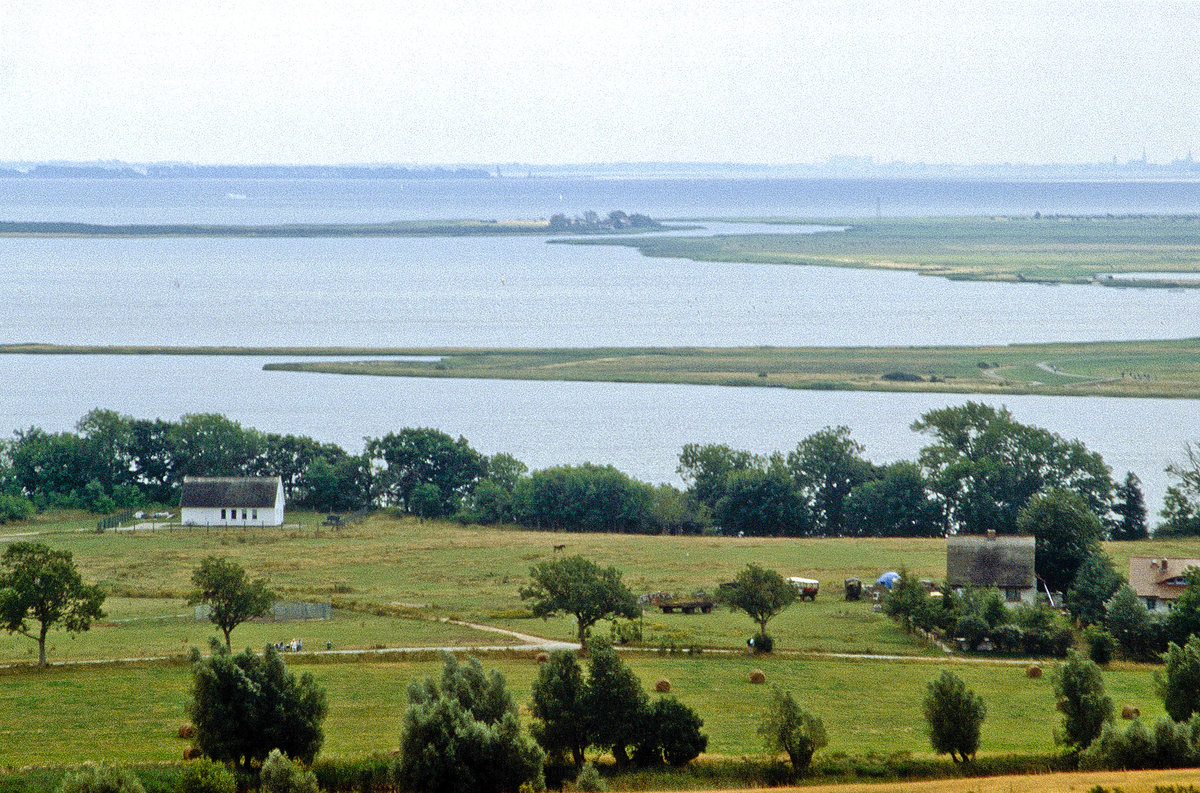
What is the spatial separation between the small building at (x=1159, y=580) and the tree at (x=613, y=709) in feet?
68.8

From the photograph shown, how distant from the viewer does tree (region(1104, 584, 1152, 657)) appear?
37.6m

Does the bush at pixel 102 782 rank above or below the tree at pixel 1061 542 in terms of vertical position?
below

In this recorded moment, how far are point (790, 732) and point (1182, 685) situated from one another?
8.12 meters

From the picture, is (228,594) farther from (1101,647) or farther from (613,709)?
(1101,647)

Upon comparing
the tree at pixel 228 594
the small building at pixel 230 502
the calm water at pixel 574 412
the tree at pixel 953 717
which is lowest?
the tree at pixel 953 717

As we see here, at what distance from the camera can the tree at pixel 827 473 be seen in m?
63.2

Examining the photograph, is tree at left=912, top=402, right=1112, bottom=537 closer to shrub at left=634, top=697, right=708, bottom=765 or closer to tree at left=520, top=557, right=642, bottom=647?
tree at left=520, top=557, right=642, bottom=647

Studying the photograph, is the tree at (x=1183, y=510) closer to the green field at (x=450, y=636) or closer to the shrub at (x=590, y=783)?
the green field at (x=450, y=636)

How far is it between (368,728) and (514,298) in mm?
127299

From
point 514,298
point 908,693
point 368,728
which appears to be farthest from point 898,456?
point 514,298

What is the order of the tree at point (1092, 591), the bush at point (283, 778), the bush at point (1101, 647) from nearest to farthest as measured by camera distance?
the bush at point (283, 778) < the bush at point (1101, 647) < the tree at point (1092, 591)

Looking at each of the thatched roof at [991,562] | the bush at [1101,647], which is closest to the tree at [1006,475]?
the thatched roof at [991,562]

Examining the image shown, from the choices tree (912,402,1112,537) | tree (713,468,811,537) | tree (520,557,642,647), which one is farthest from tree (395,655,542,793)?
tree (912,402,1112,537)

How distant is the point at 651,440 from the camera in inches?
3130
